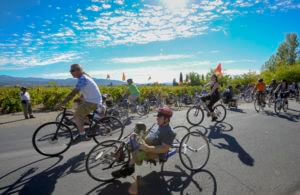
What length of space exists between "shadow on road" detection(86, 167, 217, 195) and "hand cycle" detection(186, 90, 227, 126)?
4.48 m

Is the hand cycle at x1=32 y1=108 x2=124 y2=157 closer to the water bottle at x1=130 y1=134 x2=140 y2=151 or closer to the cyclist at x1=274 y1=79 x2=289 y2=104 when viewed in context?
the water bottle at x1=130 y1=134 x2=140 y2=151

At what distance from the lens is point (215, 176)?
12.9 ft

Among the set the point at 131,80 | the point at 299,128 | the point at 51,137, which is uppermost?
the point at 131,80

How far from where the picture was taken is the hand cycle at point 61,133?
4.95 metres

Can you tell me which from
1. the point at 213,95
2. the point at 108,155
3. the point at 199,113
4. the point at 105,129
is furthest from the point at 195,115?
the point at 108,155

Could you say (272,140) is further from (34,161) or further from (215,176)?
(34,161)

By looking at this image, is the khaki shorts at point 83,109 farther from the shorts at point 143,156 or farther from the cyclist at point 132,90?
the cyclist at point 132,90

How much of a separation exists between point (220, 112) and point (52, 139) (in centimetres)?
659

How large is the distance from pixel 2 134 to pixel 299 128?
11.2m

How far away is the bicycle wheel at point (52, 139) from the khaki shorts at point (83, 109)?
44 centimetres

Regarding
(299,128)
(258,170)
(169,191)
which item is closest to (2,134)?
(169,191)

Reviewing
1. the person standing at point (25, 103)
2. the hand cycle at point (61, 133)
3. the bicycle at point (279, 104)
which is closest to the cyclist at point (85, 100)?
the hand cycle at point (61, 133)

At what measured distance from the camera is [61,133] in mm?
5211

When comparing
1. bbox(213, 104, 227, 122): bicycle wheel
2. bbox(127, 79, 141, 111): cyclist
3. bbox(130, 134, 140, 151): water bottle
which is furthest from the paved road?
bbox(127, 79, 141, 111): cyclist
